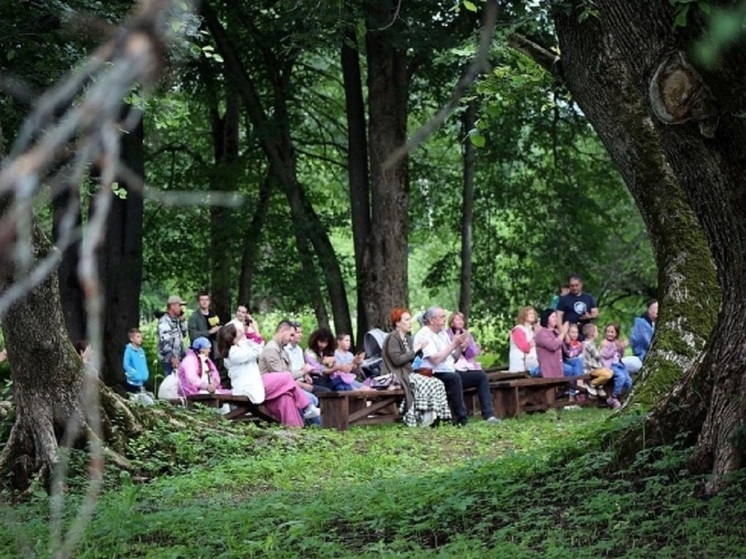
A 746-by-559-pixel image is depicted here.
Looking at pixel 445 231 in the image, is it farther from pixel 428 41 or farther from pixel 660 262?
pixel 660 262

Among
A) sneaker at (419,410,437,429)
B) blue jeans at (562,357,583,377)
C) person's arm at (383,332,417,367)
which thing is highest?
person's arm at (383,332,417,367)

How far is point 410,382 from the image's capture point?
53.7 feet

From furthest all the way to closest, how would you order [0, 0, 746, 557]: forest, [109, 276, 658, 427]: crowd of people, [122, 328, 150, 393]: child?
[122, 328, 150, 393]: child, [109, 276, 658, 427]: crowd of people, [0, 0, 746, 557]: forest

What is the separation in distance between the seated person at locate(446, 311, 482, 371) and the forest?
56.4 inches

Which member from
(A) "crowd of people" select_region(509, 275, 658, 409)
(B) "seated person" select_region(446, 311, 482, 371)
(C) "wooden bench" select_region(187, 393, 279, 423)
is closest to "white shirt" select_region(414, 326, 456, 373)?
(B) "seated person" select_region(446, 311, 482, 371)

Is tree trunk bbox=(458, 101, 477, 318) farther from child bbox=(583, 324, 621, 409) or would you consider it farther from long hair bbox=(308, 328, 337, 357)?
long hair bbox=(308, 328, 337, 357)

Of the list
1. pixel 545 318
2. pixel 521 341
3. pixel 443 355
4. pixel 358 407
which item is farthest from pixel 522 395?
pixel 358 407

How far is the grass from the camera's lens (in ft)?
21.0

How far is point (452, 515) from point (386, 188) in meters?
13.8

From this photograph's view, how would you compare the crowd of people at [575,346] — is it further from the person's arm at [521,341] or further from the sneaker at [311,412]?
the sneaker at [311,412]

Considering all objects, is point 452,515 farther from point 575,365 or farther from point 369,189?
point 369,189

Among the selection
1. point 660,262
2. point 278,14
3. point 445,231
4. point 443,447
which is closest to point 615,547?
point 660,262

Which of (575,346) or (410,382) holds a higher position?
(575,346)

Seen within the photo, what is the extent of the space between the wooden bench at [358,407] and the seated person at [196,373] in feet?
4.60
